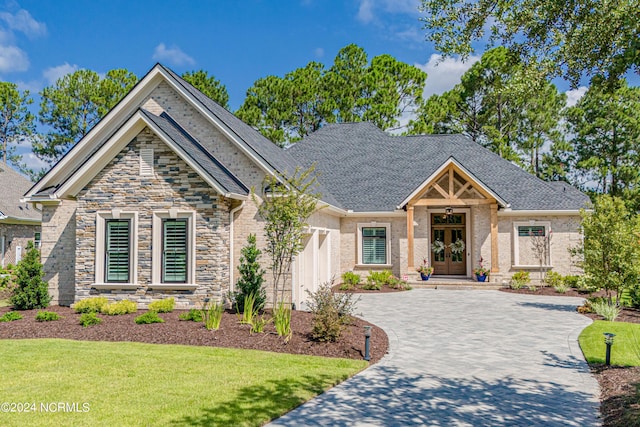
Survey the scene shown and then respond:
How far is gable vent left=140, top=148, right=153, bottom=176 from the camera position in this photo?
44.4 feet

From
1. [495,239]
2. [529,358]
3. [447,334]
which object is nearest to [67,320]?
[447,334]

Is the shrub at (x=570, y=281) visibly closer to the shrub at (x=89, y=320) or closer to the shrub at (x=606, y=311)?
the shrub at (x=606, y=311)

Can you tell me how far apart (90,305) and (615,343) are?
1271 cm

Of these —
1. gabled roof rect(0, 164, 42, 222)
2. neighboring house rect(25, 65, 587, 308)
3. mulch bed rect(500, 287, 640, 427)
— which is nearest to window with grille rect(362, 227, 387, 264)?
neighboring house rect(25, 65, 587, 308)

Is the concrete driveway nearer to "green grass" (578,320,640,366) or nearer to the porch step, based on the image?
"green grass" (578,320,640,366)

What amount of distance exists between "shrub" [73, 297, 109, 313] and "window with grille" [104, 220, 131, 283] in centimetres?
70

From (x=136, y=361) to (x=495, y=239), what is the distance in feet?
55.0

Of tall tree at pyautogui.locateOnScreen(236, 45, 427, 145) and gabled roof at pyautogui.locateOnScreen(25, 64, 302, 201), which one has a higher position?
tall tree at pyautogui.locateOnScreen(236, 45, 427, 145)

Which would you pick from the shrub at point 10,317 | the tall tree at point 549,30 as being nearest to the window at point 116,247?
the shrub at point 10,317

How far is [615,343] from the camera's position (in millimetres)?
10008

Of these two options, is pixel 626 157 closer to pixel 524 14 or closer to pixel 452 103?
pixel 452 103

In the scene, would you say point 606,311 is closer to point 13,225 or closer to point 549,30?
point 549,30

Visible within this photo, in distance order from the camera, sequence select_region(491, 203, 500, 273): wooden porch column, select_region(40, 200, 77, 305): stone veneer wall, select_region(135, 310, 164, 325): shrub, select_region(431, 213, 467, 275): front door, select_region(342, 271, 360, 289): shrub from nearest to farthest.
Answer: select_region(135, 310, 164, 325): shrub
select_region(40, 200, 77, 305): stone veneer wall
select_region(491, 203, 500, 273): wooden porch column
select_region(342, 271, 360, 289): shrub
select_region(431, 213, 467, 275): front door

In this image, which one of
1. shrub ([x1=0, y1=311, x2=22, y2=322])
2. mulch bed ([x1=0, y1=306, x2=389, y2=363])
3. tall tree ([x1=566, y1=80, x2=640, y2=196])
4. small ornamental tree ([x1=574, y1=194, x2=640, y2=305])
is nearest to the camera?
mulch bed ([x1=0, y1=306, x2=389, y2=363])
